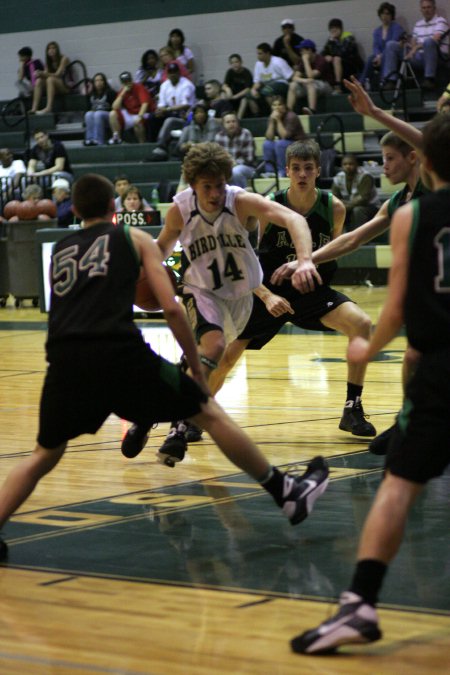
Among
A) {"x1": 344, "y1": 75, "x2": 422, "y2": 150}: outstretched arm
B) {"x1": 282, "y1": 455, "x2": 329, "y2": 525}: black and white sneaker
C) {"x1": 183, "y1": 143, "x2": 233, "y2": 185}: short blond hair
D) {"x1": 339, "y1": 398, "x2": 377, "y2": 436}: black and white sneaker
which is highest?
{"x1": 344, "y1": 75, "x2": 422, "y2": 150}: outstretched arm

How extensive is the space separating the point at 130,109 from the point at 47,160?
1889mm

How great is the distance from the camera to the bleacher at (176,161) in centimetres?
1720

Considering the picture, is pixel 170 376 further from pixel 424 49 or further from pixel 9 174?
pixel 9 174

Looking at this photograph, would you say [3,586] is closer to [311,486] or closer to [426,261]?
[311,486]

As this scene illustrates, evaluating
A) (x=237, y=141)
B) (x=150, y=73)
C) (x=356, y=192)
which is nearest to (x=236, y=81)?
(x=150, y=73)

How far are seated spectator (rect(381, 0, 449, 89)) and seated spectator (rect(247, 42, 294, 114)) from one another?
1722 millimetres

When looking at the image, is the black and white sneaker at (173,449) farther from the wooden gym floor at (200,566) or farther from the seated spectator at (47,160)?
the seated spectator at (47,160)

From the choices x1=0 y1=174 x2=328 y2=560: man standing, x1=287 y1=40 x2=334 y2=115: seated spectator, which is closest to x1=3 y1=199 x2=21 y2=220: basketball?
x1=287 y1=40 x2=334 y2=115: seated spectator

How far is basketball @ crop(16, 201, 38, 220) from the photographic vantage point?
15.5 metres

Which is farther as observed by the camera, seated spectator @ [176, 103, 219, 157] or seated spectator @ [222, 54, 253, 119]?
seated spectator @ [222, 54, 253, 119]

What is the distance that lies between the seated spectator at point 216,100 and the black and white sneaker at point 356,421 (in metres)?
12.5

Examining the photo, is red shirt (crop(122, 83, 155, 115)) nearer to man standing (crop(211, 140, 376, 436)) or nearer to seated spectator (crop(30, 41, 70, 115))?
seated spectator (crop(30, 41, 70, 115))

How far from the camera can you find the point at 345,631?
314 centimetres

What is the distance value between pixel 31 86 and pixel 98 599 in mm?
Answer: 19523
